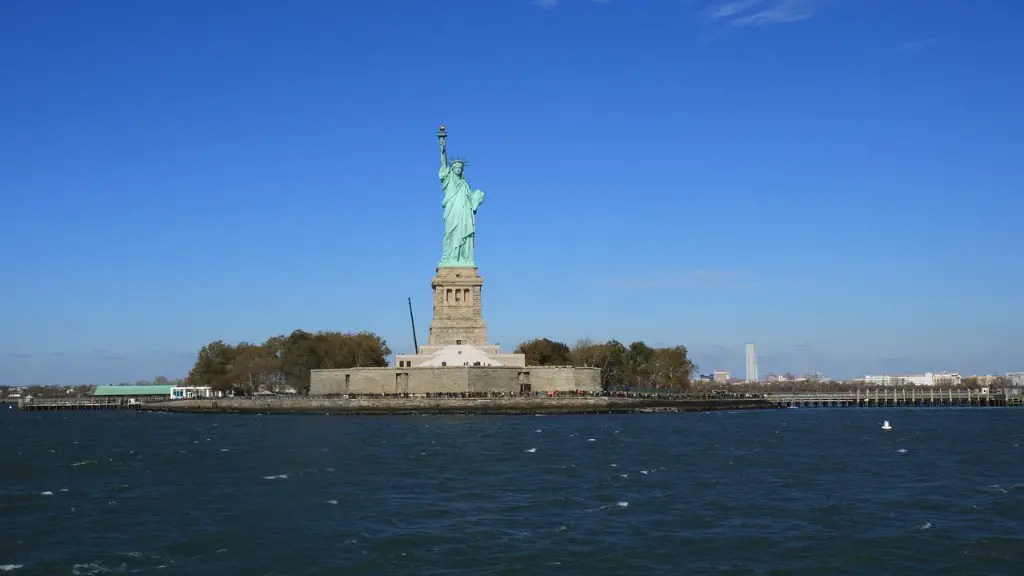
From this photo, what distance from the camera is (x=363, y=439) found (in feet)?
171

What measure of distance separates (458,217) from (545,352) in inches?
1082

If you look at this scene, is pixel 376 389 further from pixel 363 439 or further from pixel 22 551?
pixel 22 551

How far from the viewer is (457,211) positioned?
9450 cm

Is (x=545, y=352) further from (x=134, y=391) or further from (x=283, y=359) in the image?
(x=134, y=391)

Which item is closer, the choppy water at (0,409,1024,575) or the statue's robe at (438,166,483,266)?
the choppy water at (0,409,1024,575)

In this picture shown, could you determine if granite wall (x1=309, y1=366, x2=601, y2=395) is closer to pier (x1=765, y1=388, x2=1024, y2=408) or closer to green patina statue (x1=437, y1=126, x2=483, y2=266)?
green patina statue (x1=437, y1=126, x2=483, y2=266)

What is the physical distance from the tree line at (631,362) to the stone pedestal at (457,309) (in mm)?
26387

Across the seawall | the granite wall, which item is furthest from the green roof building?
the granite wall

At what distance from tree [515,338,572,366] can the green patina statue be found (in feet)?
77.6

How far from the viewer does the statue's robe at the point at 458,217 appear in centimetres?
9375

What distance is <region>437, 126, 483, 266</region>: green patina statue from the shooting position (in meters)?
93.8

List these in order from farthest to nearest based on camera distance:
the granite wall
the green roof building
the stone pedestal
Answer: the green roof building, the stone pedestal, the granite wall

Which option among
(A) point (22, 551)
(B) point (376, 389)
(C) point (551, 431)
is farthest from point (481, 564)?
(B) point (376, 389)

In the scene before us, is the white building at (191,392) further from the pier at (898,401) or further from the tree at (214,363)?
the pier at (898,401)
